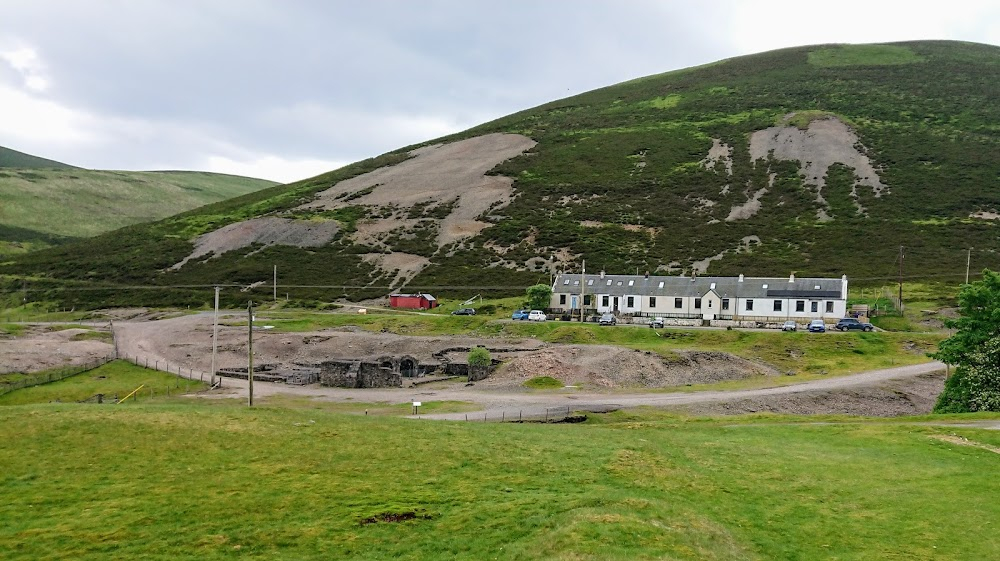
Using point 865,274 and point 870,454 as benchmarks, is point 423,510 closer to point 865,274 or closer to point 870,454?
point 870,454

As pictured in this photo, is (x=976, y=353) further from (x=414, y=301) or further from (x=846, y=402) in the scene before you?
(x=414, y=301)

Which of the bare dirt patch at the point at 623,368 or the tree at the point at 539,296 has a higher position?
the tree at the point at 539,296

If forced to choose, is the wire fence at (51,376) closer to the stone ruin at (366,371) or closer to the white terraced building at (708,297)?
the stone ruin at (366,371)

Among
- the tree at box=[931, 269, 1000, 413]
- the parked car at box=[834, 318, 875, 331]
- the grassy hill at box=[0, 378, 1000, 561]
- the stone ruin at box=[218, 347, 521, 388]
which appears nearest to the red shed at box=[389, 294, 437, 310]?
the stone ruin at box=[218, 347, 521, 388]

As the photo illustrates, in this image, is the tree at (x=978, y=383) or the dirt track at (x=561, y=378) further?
the dirt track at (x=561, y=378)

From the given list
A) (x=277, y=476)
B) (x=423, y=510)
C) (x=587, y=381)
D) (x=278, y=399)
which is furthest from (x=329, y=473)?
(x=587, y=381)

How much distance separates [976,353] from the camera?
4838cm

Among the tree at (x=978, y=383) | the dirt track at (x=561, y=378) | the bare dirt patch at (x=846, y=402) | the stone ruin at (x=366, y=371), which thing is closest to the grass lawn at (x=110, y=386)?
the dirt track at (x=561, y=378)

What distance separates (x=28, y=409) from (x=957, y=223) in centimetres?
16061

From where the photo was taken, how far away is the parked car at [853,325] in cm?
8425

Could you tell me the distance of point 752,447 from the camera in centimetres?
3378

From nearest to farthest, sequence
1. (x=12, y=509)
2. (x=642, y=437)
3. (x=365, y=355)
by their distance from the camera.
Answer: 1. (x=12, y=509)
2. (x=642, y=437)
3. (x=365, y=355)

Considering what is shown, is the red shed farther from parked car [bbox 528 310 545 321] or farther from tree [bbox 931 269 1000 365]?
tree [bbox 931 269 1000 365]

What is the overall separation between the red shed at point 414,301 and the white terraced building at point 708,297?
22.7m
